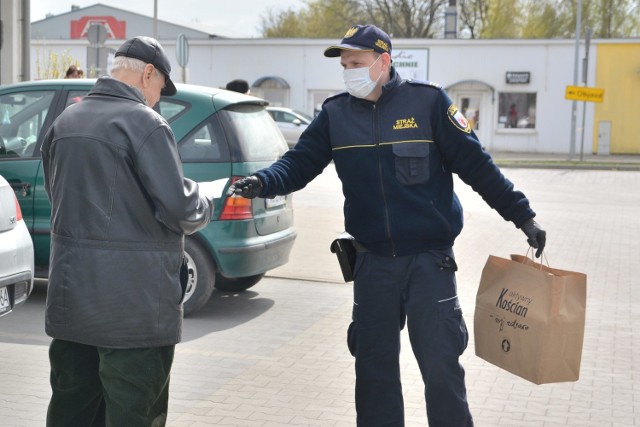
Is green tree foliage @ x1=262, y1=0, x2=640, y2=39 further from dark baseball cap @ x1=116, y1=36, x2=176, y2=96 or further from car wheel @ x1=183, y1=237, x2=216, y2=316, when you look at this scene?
dark baseball cap @ x1=116, y1=36, x2=176, y2=96

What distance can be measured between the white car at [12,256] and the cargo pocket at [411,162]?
258 centimetres

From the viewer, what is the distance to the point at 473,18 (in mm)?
56500

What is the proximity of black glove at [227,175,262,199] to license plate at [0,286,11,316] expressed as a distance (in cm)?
198

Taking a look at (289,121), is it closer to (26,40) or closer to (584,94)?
(584,94)

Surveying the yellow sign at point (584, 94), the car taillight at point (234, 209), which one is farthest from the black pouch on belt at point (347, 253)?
the yellow sign at point (584, 94)

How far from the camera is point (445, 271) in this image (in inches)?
167

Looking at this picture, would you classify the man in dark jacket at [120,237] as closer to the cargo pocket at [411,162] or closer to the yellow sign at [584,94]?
the cargo pocket at [411,162]

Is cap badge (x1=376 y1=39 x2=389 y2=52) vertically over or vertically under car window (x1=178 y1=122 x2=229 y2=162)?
over

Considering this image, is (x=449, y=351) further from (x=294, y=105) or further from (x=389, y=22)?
(x=389, y=22)

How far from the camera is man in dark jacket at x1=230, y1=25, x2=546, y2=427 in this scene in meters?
4.18

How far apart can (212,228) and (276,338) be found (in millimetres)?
988

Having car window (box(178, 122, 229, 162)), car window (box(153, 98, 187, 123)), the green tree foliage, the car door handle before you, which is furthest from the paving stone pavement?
the green tree foliage

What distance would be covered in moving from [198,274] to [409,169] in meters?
3.62

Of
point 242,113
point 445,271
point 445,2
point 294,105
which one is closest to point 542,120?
point 294,105
